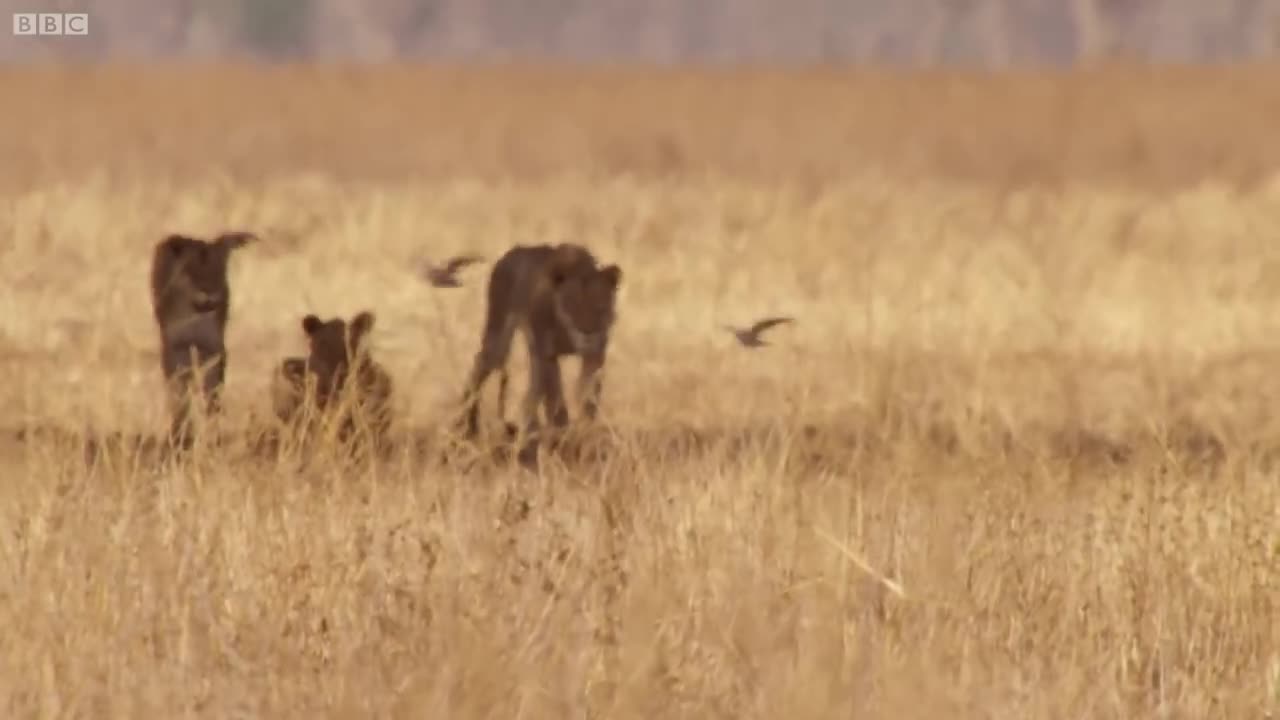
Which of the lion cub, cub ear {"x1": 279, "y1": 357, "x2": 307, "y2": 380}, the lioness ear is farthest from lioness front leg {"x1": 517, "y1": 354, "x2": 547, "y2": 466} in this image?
the lioness ear

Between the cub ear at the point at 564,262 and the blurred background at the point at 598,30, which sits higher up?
the blurred background at the point at 598,30

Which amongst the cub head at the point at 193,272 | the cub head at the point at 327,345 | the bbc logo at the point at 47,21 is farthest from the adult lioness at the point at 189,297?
the bbc logo at the point at 47,21

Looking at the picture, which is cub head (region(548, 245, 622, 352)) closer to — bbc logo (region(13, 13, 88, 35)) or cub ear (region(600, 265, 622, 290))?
cub ear (region(600, 265, 622, 290))

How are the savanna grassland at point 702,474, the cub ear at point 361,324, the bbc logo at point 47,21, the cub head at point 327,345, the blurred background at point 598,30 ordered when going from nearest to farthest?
the savanna grassland at point 702,474 → the cub ear at point 361,324 → the cub head at point 327,345 → the bbc logo at point 47,21 → the blurred background at point 598,30

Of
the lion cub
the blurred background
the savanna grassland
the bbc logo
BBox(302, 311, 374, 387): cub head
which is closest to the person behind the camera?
the savanna grassland

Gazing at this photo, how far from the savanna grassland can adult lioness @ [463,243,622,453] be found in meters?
0.37

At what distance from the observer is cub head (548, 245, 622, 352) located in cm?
1261

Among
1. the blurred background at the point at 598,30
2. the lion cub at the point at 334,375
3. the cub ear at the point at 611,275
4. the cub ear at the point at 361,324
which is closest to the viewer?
the lion cub at the point at 334,375

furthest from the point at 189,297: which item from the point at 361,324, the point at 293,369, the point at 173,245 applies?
the point at 361,324

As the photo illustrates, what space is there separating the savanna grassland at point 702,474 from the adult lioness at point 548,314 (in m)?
0.37

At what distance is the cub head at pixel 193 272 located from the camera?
12.1 m

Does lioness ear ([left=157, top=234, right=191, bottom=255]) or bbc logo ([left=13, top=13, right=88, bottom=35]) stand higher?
bbc logo ([left=13, top=13, right=88, bottom=35])

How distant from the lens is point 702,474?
8.54 meters

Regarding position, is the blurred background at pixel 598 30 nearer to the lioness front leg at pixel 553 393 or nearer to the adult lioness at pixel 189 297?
the lioness front leg at pixel 553 393
